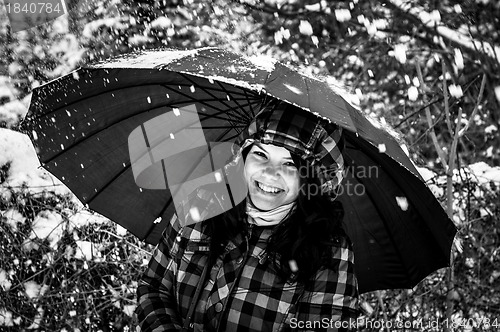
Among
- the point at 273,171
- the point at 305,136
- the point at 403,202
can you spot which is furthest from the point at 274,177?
the point at 403,202

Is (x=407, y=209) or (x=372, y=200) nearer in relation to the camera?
(x=407, y=209)

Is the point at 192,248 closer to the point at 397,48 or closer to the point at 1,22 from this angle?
the point at 397,48

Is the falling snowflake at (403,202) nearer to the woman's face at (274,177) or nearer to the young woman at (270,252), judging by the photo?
the young woman at (270,252)

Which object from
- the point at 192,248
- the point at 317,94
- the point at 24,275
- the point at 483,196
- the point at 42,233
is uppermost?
the point at 483,196

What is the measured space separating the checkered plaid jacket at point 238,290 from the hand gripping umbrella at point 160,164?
0.39 m

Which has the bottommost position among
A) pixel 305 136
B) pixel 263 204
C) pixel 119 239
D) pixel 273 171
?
pixel 263 204

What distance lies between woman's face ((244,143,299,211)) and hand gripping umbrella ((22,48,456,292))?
0.29 meters

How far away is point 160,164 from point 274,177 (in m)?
0.78

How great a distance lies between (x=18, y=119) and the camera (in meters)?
4.27

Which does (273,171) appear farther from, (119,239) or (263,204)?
(119,239)

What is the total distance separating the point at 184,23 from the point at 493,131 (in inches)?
145

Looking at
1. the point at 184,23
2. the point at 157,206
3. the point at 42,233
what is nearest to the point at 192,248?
the point at 157,206

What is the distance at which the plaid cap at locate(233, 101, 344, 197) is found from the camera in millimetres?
2092

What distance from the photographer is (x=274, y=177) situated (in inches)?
83.8
